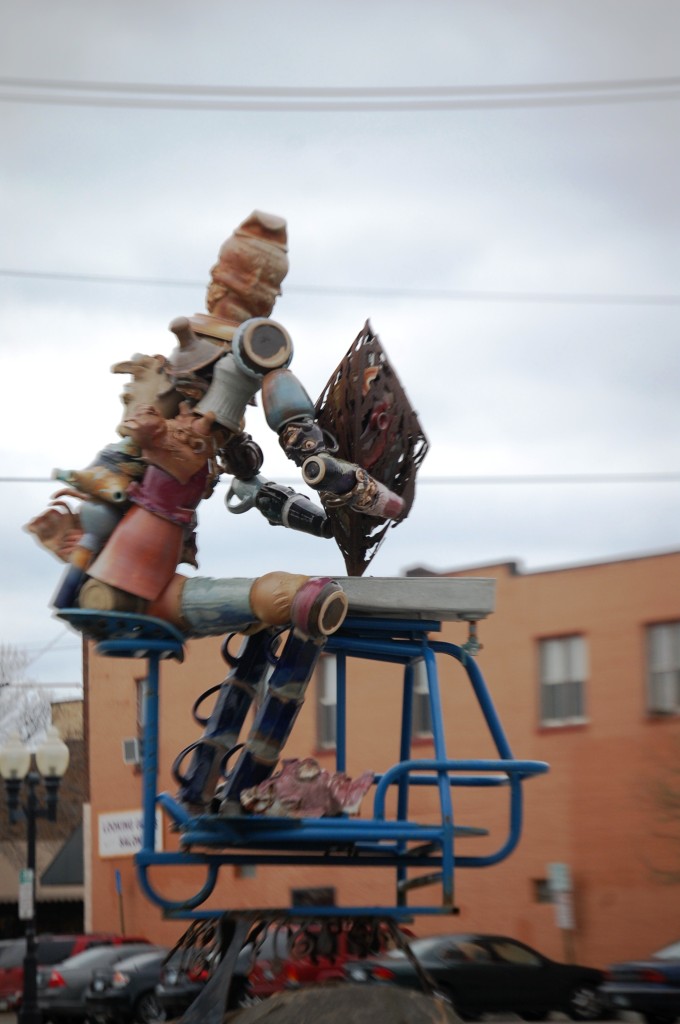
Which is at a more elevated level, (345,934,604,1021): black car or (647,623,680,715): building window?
(647,623,680,715): building window

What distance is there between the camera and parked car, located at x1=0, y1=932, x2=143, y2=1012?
77.7 ft

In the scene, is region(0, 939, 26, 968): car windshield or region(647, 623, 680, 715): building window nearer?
region(647, 623, 680, 715): building window

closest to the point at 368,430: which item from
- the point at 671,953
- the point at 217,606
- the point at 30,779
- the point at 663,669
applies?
the point at 217,606

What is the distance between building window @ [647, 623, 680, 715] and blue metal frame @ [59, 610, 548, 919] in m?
15.5

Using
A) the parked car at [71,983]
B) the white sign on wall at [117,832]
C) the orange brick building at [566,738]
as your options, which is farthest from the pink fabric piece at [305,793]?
the white sign on wall at [117,832]

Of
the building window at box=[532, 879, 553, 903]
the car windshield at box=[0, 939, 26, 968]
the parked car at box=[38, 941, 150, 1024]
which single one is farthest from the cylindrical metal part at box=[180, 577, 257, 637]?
the car windshield at box=[0, 939, 26, 968]

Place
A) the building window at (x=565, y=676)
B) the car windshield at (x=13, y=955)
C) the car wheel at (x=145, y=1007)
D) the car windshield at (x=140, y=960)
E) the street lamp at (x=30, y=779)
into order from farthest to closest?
the car windshield at (x=13, y=955), the building window at (x=565, y=676), the car windshield at (x=140, y=960), the car wheel at (x=145, y=1007), the street lamp at (x=30, y=779)

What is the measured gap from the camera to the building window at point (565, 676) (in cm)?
2169

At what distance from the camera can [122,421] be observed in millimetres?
5816

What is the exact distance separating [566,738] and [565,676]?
2.83 ft

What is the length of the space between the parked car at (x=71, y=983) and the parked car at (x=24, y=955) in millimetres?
3088

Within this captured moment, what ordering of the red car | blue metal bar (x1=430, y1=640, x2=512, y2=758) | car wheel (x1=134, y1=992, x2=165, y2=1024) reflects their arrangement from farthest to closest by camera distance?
car wheel (x1=134, y1=992, x2=165, y2=1024) < blue metal bar (x1=430, y1=640, x2=512, y2=758) < the red car

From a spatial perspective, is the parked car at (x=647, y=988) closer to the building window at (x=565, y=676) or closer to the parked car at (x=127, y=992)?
the parked car at (x=127, y=992)

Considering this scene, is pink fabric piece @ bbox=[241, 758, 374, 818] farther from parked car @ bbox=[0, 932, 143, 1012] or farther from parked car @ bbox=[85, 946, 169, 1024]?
parked car @ bbox=[0, 932, 143, 1012]
